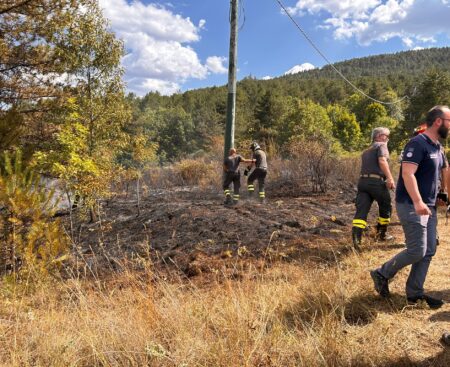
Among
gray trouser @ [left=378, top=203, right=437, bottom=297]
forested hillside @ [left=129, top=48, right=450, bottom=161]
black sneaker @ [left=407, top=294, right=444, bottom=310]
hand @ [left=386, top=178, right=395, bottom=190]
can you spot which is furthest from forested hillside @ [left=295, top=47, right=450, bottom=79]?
black sneaker @ [left=407, top=294, right=444, bottom=310]

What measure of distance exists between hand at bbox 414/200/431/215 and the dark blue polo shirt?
0.22 meters

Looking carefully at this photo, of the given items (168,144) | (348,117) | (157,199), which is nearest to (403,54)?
(348,117)

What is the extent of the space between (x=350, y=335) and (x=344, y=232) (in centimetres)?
404

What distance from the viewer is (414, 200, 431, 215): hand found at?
3047 millimetres

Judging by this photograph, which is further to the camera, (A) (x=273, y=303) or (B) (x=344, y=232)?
(B) (x=344, y=232)

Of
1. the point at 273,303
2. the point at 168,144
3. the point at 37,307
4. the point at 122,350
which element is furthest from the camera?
the point at 168,144

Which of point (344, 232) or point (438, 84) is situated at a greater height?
point (438, 84)

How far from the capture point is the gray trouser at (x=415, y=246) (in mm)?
3234

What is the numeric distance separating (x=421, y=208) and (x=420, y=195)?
8.9 inches

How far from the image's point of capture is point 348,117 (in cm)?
4928

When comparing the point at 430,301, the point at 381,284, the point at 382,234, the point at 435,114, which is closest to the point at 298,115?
the point at 382,234

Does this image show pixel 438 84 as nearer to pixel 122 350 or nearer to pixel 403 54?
pixel 122 350

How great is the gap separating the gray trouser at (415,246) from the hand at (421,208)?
0.17 m

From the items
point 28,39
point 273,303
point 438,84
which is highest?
point 438,84
